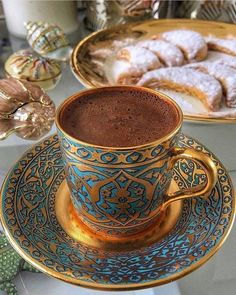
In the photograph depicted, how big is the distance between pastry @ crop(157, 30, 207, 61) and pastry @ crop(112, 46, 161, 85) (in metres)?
0.05

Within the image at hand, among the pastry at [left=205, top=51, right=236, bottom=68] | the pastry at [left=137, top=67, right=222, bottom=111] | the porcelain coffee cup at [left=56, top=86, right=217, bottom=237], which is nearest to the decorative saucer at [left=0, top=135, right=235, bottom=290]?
the porcelain coffee cup at [left=56, top=86, right=217, bottom=237]

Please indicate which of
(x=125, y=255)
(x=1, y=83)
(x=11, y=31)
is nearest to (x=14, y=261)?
(x=125, y=255)

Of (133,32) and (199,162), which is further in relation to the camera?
(133,32)

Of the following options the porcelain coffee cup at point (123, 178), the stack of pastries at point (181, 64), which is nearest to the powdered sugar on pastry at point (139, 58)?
the stack of pastries at point (181, 64)

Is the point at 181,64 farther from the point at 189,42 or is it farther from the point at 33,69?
the point at 33,69

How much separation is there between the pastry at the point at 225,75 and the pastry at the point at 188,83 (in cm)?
1

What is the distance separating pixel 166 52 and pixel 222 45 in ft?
0.32

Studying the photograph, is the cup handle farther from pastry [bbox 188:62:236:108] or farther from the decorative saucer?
pastry [bbox 188:62:236:108]

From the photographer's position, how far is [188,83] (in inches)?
21.5

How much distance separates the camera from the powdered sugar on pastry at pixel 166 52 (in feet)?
2.01

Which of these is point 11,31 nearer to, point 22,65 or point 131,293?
point 22,65

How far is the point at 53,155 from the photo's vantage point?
0.41m

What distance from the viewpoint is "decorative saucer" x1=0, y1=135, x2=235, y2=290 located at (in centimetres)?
30

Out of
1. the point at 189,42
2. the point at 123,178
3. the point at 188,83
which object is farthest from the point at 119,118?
the point at 189,42
